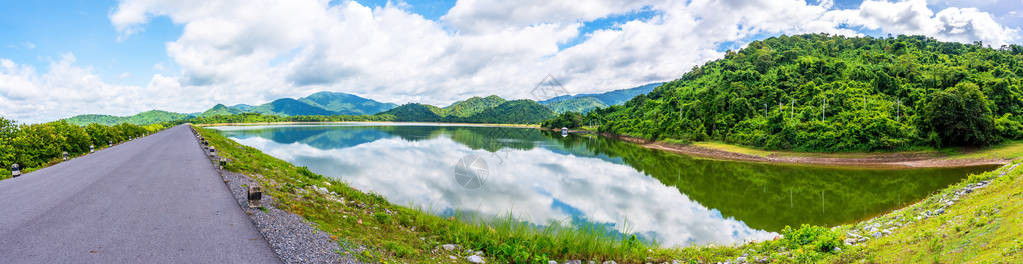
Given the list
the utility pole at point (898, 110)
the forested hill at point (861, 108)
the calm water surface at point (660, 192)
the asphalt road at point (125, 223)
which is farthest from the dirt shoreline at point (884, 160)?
the asphalt road at point (125, 223)

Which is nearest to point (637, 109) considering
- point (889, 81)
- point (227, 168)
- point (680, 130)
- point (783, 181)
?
point (680, 130)

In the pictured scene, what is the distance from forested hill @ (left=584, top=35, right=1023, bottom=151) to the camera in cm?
3519

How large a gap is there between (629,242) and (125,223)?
35.2ft

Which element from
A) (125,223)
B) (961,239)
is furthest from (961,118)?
(125,223)

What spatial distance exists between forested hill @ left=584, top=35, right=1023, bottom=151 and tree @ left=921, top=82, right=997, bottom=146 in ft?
0.21

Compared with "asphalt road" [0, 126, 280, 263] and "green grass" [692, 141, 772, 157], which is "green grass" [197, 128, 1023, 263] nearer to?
"asphalt road" [0, 126, 280, 263]

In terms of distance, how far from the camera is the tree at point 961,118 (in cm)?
3322

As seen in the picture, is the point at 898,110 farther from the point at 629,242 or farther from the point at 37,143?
the point at 37,143

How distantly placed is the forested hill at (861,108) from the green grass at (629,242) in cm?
3526

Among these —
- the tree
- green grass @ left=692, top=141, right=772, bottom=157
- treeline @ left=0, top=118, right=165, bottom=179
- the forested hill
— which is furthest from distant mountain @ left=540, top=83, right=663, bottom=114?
treeline @ left=0, top=118, right=165, bottom=179

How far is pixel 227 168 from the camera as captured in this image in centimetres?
1405

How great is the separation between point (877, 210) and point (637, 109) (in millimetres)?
85996

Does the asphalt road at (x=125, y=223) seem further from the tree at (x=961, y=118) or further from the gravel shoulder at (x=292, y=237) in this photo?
the tree at (x=961, y=118)

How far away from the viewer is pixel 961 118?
33656 mm
